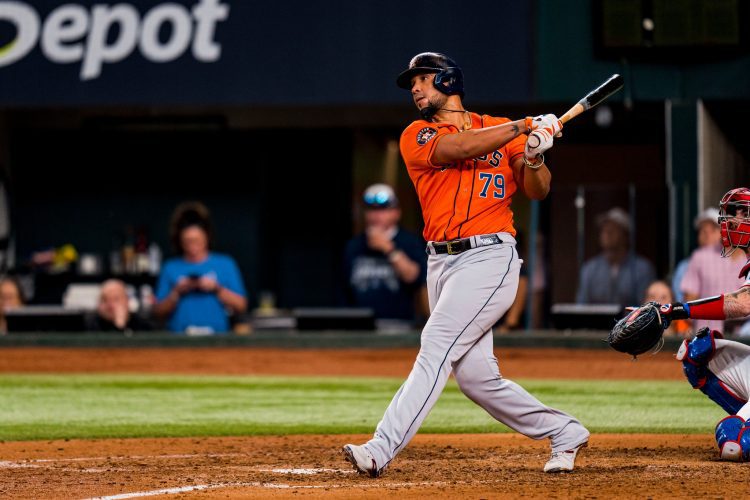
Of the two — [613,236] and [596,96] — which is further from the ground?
[596,96]

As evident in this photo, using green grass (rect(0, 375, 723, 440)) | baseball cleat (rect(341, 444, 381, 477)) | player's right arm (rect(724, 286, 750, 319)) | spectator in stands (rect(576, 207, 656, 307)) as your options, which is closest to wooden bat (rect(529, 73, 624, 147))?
player's right arm (rect(724, 286, 750, 319))

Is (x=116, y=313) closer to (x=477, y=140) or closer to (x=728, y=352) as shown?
(x=728, y=352)

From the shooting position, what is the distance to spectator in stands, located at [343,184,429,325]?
1188cm

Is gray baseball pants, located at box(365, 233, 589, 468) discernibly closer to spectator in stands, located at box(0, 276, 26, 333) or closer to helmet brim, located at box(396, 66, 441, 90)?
helmet brim, located at box(396, 66, 441, 90)

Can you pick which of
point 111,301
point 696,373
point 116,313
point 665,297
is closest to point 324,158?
point 116,313

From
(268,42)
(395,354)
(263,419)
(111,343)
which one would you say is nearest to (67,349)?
(111,343)

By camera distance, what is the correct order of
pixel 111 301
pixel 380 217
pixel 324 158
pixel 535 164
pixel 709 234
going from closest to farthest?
pixel 535 164, pixel 380 217, pixel 709 234, pixel 111 301, pixel 324 158

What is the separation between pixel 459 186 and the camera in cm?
542

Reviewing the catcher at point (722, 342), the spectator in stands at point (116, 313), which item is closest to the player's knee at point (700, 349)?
the catcher at point (722, 342)

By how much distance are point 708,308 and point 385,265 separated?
6.85 metres

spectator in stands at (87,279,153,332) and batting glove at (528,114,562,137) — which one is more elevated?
batting glove at (528,114,562,137)

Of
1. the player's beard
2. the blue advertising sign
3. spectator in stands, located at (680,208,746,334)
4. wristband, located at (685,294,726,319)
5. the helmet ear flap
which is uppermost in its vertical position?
the blue advertising sign

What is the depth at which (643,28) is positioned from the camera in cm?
1337

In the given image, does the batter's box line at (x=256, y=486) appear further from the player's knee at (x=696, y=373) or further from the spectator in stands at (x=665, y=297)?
the spectator in stands at (x=665, y=297)
